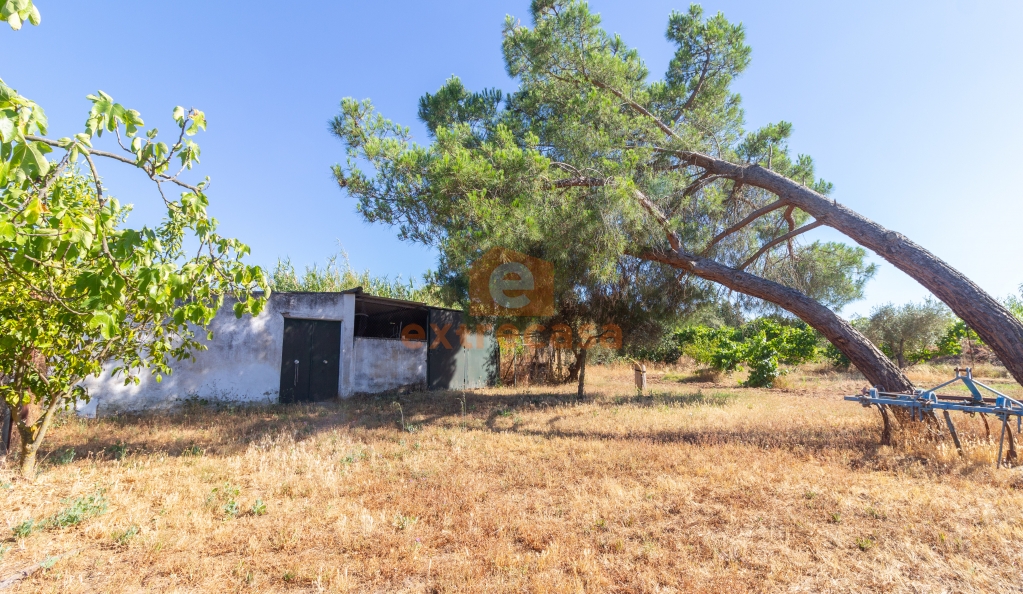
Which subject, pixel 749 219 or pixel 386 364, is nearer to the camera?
pixel 749 219

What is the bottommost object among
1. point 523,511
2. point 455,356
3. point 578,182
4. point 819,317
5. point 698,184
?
point 523,511

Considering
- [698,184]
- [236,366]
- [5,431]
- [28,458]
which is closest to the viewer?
[28,458]

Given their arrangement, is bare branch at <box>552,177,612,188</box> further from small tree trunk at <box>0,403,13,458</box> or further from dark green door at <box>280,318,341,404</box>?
small tree trunk at <box>0,403,13,458</box>

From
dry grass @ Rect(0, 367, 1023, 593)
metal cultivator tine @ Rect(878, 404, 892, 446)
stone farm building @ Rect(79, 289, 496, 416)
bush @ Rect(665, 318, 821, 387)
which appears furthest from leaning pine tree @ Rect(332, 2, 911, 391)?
bush @ Rect(665, 318, 821, 387)

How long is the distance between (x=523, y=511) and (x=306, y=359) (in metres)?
8.61

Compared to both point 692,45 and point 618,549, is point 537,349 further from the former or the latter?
point 618,549

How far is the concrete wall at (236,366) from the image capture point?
A: 347 inches

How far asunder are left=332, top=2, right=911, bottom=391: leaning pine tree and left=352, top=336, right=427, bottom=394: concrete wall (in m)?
4.29

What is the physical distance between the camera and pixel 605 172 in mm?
7781

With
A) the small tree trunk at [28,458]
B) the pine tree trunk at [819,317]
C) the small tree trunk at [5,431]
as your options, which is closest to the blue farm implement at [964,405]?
the pine tree trunk at [819,317]

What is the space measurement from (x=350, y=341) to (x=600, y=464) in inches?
314

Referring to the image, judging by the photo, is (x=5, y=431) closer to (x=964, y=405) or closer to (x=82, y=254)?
(x=82, y=254)

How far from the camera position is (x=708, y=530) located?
3.52m

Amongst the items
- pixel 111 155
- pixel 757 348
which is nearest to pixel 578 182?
pixel 111 155
